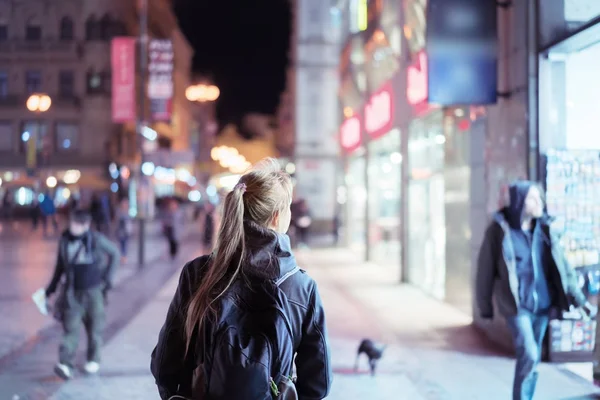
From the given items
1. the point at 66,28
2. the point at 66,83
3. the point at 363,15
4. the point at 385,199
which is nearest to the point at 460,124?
the point at 385,199

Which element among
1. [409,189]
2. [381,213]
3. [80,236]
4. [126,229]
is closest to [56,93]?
[126,229]

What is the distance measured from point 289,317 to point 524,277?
319 cm

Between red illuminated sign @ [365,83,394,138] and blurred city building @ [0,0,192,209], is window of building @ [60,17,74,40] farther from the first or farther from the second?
red illuminated sign @ [365,83,394,138]

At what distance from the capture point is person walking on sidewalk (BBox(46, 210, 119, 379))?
22.3 feet

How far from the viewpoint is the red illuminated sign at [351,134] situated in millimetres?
18797

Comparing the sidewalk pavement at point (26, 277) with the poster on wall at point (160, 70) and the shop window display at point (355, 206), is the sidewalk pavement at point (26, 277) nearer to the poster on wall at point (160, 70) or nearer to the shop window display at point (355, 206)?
the poster on wall at point (160, 70)

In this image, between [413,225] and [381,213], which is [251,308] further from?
[381,213]

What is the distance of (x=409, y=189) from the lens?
44.2ft

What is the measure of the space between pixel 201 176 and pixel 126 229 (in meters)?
76.9

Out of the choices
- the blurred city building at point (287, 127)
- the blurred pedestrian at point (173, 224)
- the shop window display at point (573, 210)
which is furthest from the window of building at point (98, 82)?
the shop window display at point (573, 210)

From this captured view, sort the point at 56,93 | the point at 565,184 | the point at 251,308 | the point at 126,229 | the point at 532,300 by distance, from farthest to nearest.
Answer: the point at 56,93, the point at 126,229, the point at 565,184, the point at 532,300, the point at 251,308

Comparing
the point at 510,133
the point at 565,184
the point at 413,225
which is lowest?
the point at 413,225

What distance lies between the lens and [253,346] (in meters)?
2.37

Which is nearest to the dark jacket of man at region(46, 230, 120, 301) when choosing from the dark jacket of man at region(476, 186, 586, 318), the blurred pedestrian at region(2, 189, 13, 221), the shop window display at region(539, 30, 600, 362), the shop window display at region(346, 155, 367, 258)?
the dark jacket of man at region(476, 186, 586, 318)
